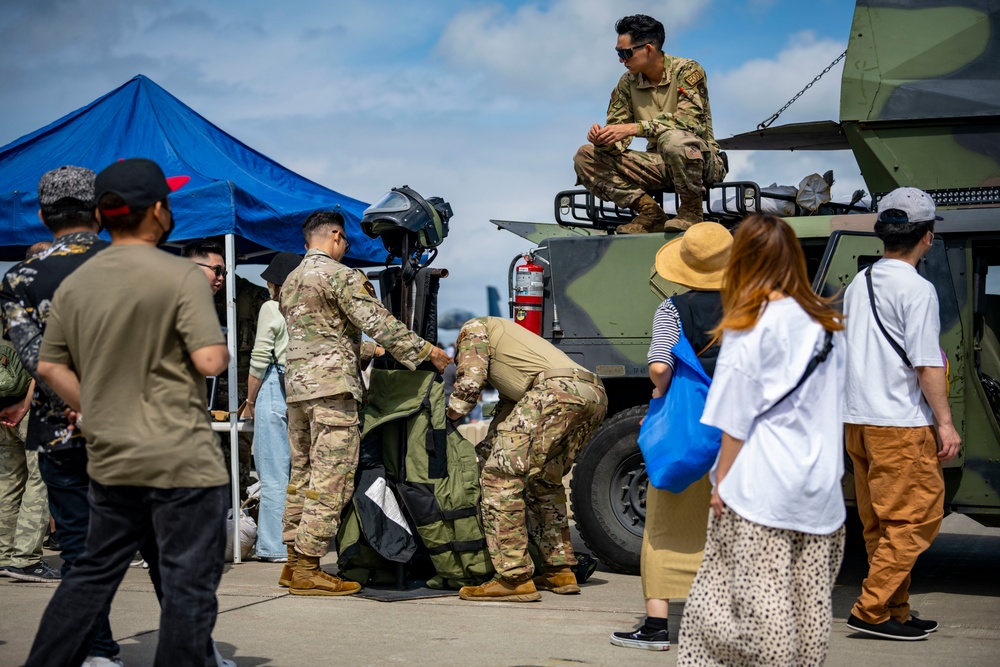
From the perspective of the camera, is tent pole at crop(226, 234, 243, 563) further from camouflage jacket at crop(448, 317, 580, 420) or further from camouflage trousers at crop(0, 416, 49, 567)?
camouflage jacket at crop(448, 317, 580, 420)

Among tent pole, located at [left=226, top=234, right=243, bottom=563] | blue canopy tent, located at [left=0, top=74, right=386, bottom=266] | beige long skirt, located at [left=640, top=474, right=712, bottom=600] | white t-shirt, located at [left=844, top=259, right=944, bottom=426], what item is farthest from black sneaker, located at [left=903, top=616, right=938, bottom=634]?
blue canopy tent, located at [left=0, top=74, right=386, bottom=266]

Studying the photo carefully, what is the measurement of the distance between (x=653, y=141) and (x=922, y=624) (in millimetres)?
3247

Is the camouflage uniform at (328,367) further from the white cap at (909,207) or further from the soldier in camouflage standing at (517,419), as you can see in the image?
the white cap at (909,207)

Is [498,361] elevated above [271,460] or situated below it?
above

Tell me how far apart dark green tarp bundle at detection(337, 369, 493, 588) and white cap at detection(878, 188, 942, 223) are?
2.49m

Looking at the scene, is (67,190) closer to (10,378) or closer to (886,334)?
(10,378)

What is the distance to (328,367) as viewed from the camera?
232 inches

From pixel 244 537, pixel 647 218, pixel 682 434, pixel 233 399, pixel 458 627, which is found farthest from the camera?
pixel 244 537

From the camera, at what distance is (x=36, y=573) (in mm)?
Result: 6406

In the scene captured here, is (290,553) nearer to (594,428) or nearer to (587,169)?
(594,428)

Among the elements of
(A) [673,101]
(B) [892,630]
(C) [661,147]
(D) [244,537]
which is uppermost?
(A) [673,101]

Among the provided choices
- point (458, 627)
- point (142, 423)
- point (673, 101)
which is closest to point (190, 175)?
point (673, 101)

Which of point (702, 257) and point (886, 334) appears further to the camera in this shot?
point (886, 334)

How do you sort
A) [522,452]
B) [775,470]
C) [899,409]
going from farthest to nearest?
1. [522,452]
2. [899,409]
3. [775,470]
